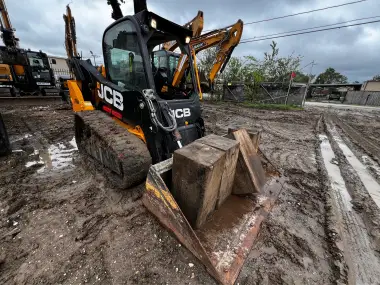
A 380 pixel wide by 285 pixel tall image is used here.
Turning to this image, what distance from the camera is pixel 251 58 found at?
57.0 feet

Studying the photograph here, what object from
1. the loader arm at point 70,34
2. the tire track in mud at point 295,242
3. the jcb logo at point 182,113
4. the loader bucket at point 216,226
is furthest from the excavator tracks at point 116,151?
the loader arm at point 70,34

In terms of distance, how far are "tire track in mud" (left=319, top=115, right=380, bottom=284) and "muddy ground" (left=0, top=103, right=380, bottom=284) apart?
0.03ft

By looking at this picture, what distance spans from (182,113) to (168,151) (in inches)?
26.4

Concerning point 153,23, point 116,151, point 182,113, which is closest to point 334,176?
point 182,113

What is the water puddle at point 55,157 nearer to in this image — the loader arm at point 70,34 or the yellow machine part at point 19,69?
the loader arm at point 70,34

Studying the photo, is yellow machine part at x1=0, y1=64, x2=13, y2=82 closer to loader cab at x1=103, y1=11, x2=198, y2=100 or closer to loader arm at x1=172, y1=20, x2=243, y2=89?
loader arm at x1=172, y1=20, x2=243, y2=89

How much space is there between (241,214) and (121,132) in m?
1.91

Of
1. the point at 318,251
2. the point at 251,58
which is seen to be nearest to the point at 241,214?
the point at 318,251

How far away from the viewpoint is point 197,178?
5.18 ft

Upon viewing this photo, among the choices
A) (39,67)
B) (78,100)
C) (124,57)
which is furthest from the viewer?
(39,67)

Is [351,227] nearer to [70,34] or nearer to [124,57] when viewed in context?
[124,57]

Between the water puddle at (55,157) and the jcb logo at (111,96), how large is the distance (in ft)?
4.69

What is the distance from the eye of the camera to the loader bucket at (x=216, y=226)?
58.8 inches

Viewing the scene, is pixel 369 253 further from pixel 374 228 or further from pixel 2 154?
pixel 2 154
